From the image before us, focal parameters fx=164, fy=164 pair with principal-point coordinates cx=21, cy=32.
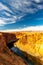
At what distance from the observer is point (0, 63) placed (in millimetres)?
2412

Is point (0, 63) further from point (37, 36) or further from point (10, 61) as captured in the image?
point (37, 36)

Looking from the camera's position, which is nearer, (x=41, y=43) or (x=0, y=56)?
(x=0, y=56)

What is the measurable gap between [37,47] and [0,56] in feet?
117

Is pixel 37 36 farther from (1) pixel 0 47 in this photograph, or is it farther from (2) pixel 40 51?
(1) pixel 0 47

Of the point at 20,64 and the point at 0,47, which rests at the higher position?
the point at 0,47

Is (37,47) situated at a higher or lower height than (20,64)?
lower

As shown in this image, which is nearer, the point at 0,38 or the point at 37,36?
the point at 0,38

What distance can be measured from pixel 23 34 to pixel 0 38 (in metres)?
37.4

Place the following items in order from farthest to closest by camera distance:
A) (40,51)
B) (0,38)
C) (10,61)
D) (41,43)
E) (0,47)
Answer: (41,43) → (40,51) → (0,38) → (0,47) → (10,61)

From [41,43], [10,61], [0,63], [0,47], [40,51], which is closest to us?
[0,63]

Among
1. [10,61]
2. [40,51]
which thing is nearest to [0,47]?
[10,61]

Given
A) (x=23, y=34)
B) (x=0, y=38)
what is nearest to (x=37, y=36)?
(x=23, y=34)

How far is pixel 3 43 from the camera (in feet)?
10.4

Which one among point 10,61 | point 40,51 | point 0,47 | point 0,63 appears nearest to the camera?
point 0,63
